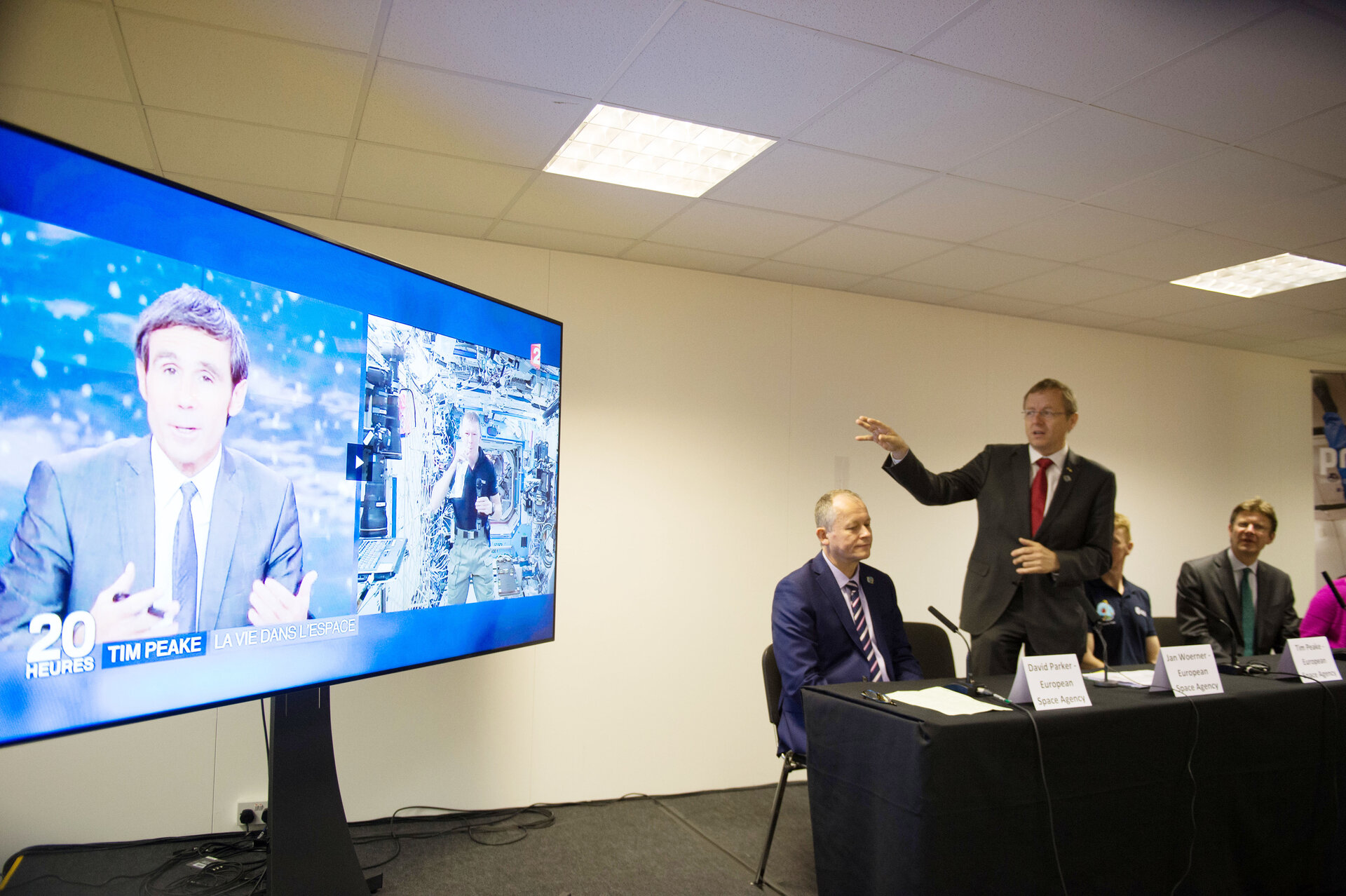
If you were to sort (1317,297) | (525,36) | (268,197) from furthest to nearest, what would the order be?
(1317,297)
(268,197)
(525,36)

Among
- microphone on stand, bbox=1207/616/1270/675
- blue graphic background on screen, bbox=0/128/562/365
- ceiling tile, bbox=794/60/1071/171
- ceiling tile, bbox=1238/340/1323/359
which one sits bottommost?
microphone on stand, bbox=1207/616/1270/675

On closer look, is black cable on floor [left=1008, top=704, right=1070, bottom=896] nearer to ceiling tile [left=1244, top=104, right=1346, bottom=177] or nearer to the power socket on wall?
ceiling tile [left=1244, top=104, right=1346, bottom=177]

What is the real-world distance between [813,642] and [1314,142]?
8.06ft

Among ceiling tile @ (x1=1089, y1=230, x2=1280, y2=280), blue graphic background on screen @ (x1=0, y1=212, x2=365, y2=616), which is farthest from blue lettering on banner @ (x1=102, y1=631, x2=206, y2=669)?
ceiling tile @ (x1=1089, y1=230, x2=1280, y2=280)

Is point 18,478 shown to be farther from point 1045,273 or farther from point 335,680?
point 1045,273

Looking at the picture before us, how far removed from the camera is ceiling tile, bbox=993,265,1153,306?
438 cm

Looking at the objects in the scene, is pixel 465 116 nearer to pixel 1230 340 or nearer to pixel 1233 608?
pixel 1233 608

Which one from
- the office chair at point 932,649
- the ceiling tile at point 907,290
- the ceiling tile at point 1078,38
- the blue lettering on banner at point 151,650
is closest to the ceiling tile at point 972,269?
the ceiling tile at point 907,290

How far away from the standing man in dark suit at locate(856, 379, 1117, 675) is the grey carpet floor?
1152 millimetres

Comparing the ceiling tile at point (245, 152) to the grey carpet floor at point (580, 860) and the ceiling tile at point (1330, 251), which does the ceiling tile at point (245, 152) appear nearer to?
the grey carpet floor at point (580, 860)

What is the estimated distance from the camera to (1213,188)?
322cm

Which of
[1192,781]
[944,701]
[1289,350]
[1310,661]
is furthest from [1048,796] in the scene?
[1289,350]

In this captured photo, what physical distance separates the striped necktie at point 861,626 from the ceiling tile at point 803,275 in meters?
1.94

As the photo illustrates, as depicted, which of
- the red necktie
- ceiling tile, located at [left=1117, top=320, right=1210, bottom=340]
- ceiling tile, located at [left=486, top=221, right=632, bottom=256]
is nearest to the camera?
the red necktie
